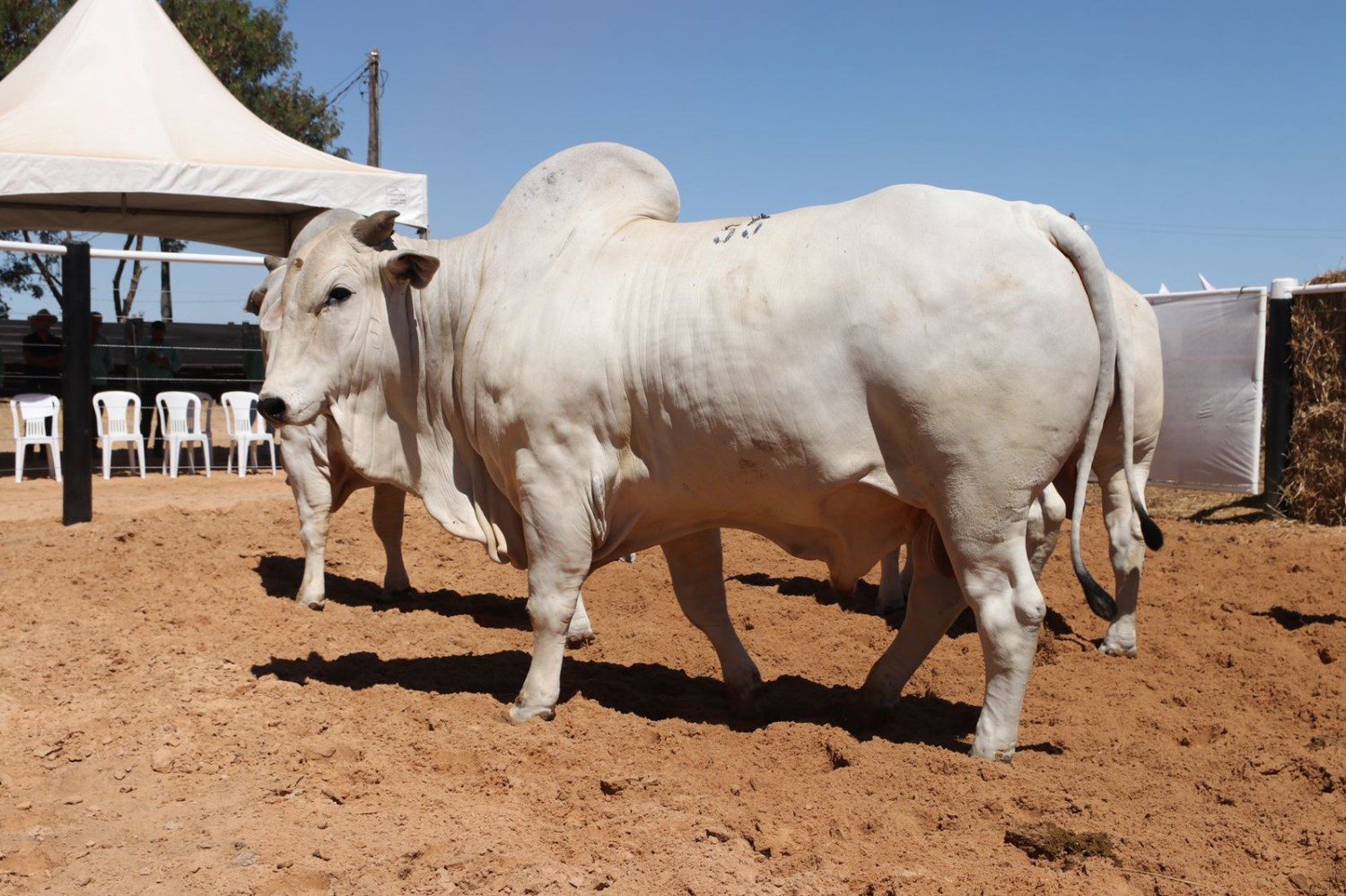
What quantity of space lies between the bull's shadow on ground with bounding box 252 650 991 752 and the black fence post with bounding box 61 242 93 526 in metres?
4.00

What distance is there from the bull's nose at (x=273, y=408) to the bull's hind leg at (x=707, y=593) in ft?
5.35

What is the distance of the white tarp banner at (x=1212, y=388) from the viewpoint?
36.1 ft

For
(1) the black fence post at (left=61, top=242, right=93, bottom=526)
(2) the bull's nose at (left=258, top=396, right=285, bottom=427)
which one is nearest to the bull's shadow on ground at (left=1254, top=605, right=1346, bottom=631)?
(2) the bull's nose at (left=258, top=396, right=285, bottom=427)

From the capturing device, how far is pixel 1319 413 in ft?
33.0

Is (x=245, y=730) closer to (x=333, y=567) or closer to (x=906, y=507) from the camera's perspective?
(x=906, y=507)

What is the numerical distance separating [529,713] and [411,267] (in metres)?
1.83

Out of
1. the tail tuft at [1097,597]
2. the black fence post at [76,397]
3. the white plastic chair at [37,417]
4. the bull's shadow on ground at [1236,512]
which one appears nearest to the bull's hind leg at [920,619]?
the tail tuft at [1097,597]

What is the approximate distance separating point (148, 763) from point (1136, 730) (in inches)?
143

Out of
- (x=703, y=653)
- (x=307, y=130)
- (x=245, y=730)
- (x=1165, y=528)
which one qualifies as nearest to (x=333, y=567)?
(x=703, y=653)

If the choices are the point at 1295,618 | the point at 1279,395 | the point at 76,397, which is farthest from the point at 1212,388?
the point at 76,397

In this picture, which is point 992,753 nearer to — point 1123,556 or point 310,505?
point 1123,556

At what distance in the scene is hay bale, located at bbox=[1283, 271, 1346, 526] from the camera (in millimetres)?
9984

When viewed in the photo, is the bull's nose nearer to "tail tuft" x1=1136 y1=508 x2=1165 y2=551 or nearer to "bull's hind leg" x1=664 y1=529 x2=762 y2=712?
"bull's hind leg" x1=664 y1=529 x2=762 y2=712

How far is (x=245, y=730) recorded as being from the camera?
422 centimetres
